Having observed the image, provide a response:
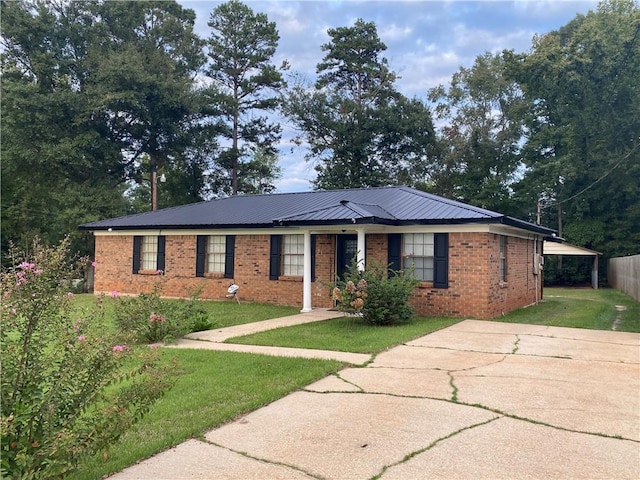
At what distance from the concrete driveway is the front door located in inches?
287

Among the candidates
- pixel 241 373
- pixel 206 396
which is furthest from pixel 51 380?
pixel 241 373

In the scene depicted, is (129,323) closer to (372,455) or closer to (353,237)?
(372,455)

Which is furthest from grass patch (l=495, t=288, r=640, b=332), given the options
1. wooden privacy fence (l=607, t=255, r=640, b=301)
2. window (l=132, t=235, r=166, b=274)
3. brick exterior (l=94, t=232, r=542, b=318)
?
window (l=132, t=235, r=166, b=274)

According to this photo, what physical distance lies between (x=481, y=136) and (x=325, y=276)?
26622mm

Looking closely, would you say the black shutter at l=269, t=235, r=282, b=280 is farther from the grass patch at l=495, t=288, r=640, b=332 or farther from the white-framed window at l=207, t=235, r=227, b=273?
the grass patch at l=495, t=288, r=640, b=332

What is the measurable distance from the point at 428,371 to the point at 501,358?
1613mm

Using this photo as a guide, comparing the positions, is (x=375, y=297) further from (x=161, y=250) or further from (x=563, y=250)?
(x=563, y=250)

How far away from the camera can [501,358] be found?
7.73 m

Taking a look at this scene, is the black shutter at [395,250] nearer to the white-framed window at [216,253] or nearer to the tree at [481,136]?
the white-framed window at [216,253]

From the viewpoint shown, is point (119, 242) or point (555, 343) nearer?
point (555, 343)

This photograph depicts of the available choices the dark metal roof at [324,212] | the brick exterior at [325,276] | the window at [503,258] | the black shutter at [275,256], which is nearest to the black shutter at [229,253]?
the brick exterior at [325,276]

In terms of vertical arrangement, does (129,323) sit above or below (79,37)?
below

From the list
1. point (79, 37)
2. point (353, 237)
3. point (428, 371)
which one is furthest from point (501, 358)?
point (79, 37)

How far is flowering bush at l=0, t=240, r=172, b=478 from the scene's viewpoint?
2863 mm
